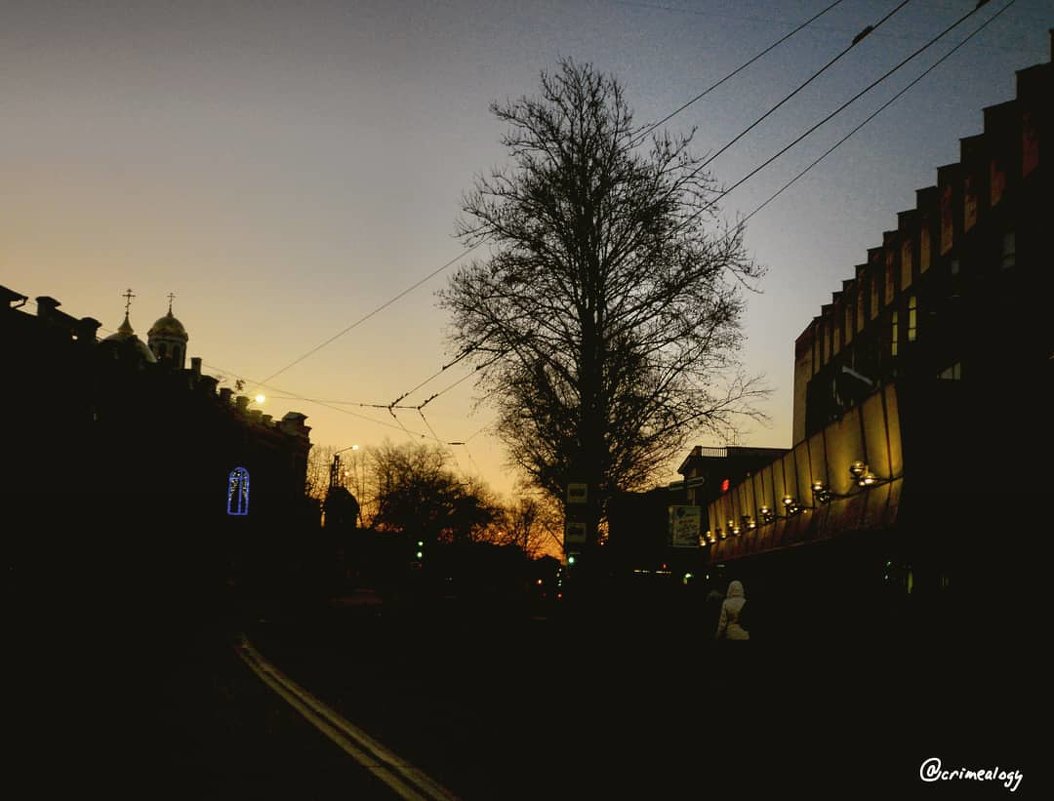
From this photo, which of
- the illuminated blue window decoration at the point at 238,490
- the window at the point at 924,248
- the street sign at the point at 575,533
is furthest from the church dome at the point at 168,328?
the street sign at the point at 575,533

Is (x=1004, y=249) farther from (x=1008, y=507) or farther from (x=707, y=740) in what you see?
(x=707, y=740)

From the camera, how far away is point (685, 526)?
29062 mm

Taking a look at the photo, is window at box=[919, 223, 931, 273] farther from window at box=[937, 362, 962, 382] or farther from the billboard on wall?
the billboard on wall

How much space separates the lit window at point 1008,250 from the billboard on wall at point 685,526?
14.5m

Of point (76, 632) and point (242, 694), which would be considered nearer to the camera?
point (242, 694)

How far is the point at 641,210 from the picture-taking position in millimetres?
28891

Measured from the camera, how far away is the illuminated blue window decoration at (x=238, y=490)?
293 ft

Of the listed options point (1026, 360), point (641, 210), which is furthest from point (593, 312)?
point (1026, 360)

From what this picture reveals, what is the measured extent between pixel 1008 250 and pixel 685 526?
15.5 meters

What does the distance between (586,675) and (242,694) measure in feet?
13.1

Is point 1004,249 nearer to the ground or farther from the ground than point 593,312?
farther from the ground

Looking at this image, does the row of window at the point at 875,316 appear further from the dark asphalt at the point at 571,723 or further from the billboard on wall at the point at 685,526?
the dark asphalt at the point at 571,723

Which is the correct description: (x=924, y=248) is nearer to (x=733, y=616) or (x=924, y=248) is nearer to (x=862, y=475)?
(x=862, y=475)

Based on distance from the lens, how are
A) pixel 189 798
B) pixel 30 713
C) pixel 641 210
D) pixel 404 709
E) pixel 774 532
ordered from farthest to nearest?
pixel 774 532 → pixel 641 210 → pixel 404 709 → pixel 30 713 → pixel 189 798
